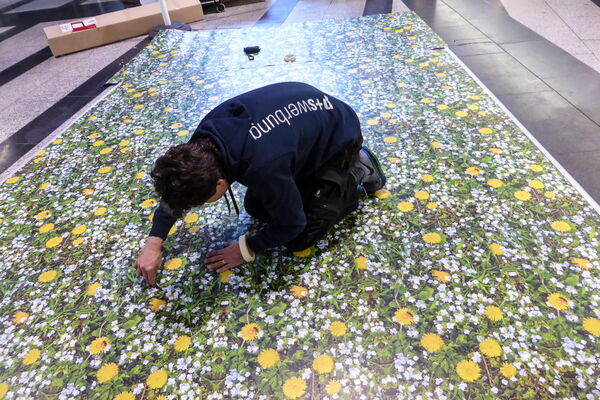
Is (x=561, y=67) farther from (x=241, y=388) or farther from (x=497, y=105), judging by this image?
(x=241, y=388)

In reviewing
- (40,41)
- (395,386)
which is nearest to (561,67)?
(395,386)

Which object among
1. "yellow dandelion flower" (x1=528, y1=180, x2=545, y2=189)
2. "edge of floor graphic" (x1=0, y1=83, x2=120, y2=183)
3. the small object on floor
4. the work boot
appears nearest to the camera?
the work boot

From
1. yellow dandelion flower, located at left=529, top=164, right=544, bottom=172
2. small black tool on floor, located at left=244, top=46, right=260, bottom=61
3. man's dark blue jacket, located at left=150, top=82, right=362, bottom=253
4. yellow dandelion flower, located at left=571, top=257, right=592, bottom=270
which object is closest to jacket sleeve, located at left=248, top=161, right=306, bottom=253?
man's dark blue jacket, located at left=150, top=82, right=362, bottom=253

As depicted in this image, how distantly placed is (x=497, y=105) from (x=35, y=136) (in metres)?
2.87

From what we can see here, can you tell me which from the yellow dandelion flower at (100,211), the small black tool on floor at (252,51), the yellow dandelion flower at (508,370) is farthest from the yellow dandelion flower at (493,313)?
the small black tool on floor at (252,51)

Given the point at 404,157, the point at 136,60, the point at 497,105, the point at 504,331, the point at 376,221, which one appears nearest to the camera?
the point at 504,331

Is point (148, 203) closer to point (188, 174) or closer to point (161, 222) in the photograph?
point (161, 222)

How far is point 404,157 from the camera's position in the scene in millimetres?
2020

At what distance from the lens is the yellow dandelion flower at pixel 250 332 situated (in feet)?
4.33

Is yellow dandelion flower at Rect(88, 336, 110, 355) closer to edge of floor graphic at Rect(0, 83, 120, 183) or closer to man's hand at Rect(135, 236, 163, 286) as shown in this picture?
man's hand at Rect(135, 236, 163, 286)

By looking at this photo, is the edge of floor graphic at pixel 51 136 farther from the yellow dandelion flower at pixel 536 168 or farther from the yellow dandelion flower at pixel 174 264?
the yellow dandelion flower at pixel 536 168

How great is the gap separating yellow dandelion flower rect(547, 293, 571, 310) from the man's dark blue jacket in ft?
2.76

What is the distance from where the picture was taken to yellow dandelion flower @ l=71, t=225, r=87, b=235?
1779 millimetres

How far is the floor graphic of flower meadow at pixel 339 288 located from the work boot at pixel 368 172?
72mm
